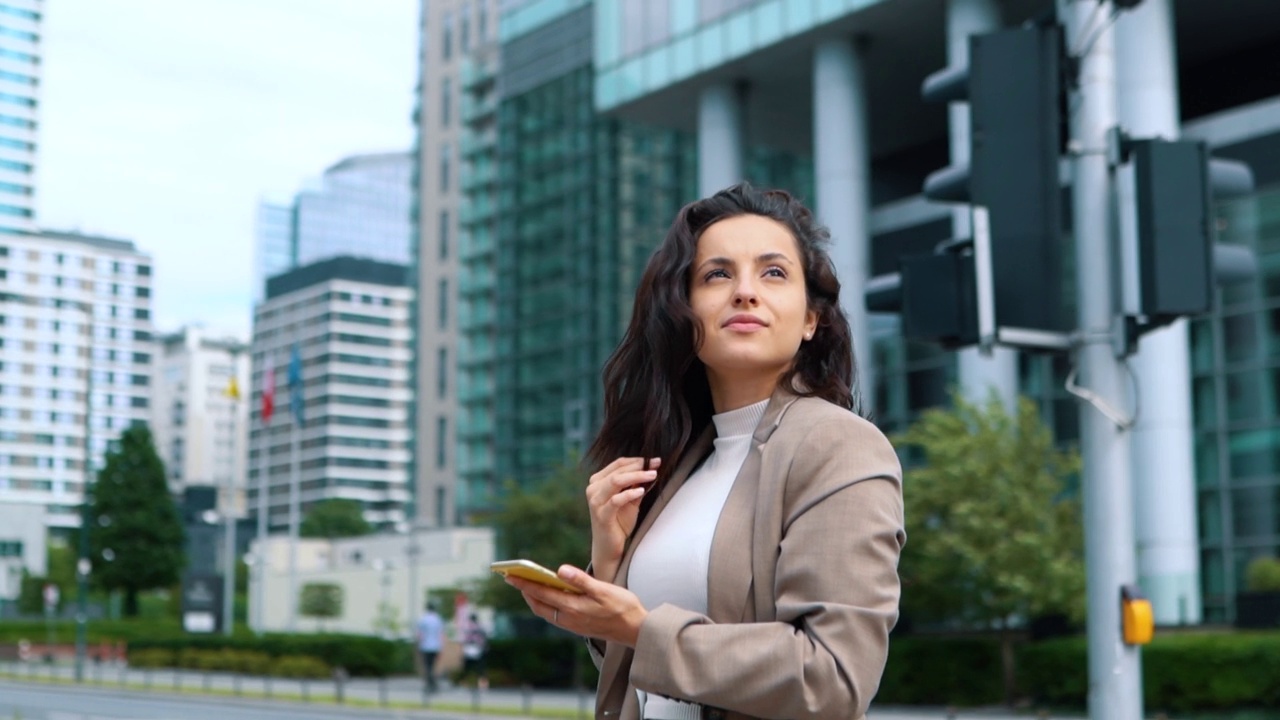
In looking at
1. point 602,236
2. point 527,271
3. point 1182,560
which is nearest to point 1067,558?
point 1182,560

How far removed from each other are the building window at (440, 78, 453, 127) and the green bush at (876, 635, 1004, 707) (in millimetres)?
80070

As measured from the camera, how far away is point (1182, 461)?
116 feet

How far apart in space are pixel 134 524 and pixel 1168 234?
9605 cm

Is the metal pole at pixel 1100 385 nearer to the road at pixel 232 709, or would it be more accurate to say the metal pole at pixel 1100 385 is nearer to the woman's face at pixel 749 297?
the woman's face at pixel 749 297

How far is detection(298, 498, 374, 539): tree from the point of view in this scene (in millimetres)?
152875

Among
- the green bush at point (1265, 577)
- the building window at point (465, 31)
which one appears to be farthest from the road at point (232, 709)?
the building window at point (465, 31)

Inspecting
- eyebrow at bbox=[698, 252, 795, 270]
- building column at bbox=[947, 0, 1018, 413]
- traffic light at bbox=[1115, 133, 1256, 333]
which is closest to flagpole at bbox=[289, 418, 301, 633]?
building column at bbox=[947, 0, 1018, 413]

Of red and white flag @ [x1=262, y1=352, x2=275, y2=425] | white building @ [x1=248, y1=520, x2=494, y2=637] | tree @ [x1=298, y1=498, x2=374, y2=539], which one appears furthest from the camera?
tree @ [x1=298, y1=498, x2=374, y2=539]

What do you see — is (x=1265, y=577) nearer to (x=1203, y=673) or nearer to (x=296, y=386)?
(x=1203, y=673)

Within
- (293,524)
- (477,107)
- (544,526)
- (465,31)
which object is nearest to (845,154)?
(544,526)

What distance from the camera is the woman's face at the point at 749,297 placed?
2.77 metres

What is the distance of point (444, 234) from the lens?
335 feet

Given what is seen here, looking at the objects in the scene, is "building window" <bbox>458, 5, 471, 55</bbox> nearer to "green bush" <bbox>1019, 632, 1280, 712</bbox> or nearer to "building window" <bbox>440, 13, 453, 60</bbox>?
"building window" <bbox>440, 13, 453, 60</bbox>

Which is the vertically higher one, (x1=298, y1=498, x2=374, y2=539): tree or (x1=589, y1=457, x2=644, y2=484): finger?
(x1=298, y1=498, x2=374, y2=539): tree
